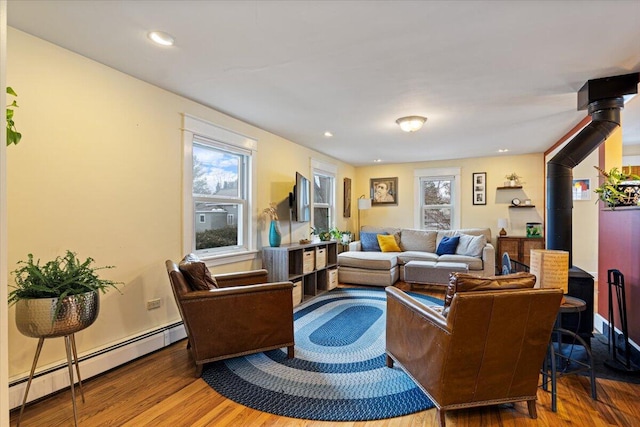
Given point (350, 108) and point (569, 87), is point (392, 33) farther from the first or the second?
point (569, 87)

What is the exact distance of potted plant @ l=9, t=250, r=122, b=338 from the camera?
1655mm

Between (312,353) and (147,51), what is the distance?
2626 millimetres

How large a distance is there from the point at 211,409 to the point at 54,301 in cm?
108

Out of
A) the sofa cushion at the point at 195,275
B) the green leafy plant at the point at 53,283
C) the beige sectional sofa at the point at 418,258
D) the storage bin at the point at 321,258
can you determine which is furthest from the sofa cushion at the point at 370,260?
the green leafy plant at the point at 53,283

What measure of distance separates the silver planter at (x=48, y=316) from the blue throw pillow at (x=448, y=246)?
513 cm

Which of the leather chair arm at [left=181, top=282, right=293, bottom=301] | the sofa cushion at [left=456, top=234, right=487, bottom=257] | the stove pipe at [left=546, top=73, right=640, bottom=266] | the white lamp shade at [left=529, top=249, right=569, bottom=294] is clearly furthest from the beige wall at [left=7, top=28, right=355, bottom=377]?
the sofa cushion at [left=456, top=234, right=487, bottom=257]

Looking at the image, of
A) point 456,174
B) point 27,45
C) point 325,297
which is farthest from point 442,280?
point 27,45

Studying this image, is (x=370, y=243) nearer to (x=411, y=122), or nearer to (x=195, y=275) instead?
(x=411, y=122)

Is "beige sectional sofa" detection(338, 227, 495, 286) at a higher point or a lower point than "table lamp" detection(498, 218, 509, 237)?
lower

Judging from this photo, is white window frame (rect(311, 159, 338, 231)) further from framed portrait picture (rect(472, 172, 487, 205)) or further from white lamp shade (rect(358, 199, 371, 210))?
framed portrait picture (rect(472, 172, 487, 205))

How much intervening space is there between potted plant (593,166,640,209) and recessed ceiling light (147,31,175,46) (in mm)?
3524

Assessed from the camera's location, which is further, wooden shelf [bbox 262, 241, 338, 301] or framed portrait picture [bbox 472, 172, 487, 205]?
framed portrait picture [bbox 472, 172, 487, 205]

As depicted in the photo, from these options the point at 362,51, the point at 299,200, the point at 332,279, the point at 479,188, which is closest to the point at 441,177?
the point at 479,188

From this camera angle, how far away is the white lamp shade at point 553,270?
78.4 inches
